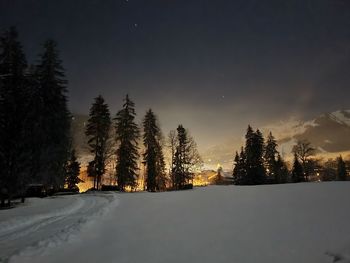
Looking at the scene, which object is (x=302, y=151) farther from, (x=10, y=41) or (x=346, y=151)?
(x=346, y=151)

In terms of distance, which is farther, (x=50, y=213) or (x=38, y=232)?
A: (x=50, y=213)

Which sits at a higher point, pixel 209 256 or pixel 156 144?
pixel 156 144

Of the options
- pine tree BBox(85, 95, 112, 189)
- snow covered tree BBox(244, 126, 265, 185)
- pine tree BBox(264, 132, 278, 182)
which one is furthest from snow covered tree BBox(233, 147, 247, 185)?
→ pine tree BBox(85, 95, 112, 189)

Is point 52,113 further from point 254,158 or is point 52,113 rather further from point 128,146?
point 254,158

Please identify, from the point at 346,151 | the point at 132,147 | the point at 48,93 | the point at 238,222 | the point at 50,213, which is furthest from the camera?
the point at 346,151

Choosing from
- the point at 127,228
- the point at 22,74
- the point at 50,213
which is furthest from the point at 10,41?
the point at 127,228

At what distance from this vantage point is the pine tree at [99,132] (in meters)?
43.5

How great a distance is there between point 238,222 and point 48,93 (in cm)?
3105

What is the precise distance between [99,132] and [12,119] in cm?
2255

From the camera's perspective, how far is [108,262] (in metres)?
5.76

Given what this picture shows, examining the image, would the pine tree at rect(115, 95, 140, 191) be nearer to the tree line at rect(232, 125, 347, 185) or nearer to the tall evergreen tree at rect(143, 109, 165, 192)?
the tall evergreen tree at rect(143, 109, 165, 192)

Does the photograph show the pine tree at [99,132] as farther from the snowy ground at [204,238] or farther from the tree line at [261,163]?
the snowy ground at [204,238]

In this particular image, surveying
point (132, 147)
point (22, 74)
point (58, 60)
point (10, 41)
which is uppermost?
point (58, 60)

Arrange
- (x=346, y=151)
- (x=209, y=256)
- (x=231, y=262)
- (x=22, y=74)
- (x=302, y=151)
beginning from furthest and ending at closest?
(x=346, y=151) < (x=302, y=151) < (x=22, y=74) < (x=209, y=256) < (x=231, y=262)
